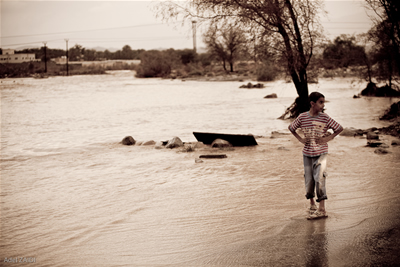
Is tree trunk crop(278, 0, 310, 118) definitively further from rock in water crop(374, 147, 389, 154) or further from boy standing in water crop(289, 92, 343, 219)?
boy standing in water crop(289, 92, 343, 219)

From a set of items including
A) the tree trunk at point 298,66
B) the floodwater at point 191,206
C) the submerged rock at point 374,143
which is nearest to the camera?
the floodwater at point 191,206

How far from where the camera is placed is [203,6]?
597 inches

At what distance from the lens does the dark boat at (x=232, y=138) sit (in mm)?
11398

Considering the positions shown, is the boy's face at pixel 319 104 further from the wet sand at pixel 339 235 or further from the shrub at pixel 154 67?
the shrub at pixel 154 67

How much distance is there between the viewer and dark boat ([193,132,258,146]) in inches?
449

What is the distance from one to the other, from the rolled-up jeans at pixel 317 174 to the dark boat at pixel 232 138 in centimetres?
623

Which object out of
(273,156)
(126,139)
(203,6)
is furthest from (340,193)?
(203,6)

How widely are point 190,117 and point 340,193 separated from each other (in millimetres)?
13562

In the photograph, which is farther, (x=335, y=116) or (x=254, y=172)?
(x=335, y=116)

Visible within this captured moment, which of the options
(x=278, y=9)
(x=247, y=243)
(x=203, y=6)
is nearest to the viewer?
(x=247, y=243)

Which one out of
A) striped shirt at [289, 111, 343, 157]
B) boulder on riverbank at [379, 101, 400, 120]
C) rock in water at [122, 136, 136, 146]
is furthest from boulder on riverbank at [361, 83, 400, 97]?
striped shirt at [289, 111, 343, 157]

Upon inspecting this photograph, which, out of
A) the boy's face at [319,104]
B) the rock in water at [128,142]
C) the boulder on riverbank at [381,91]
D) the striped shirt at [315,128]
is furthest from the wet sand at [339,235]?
the boulder on riverbank at [381,91]

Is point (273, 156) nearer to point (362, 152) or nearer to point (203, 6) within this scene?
point (362, 152)

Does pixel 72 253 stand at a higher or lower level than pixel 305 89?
lower
